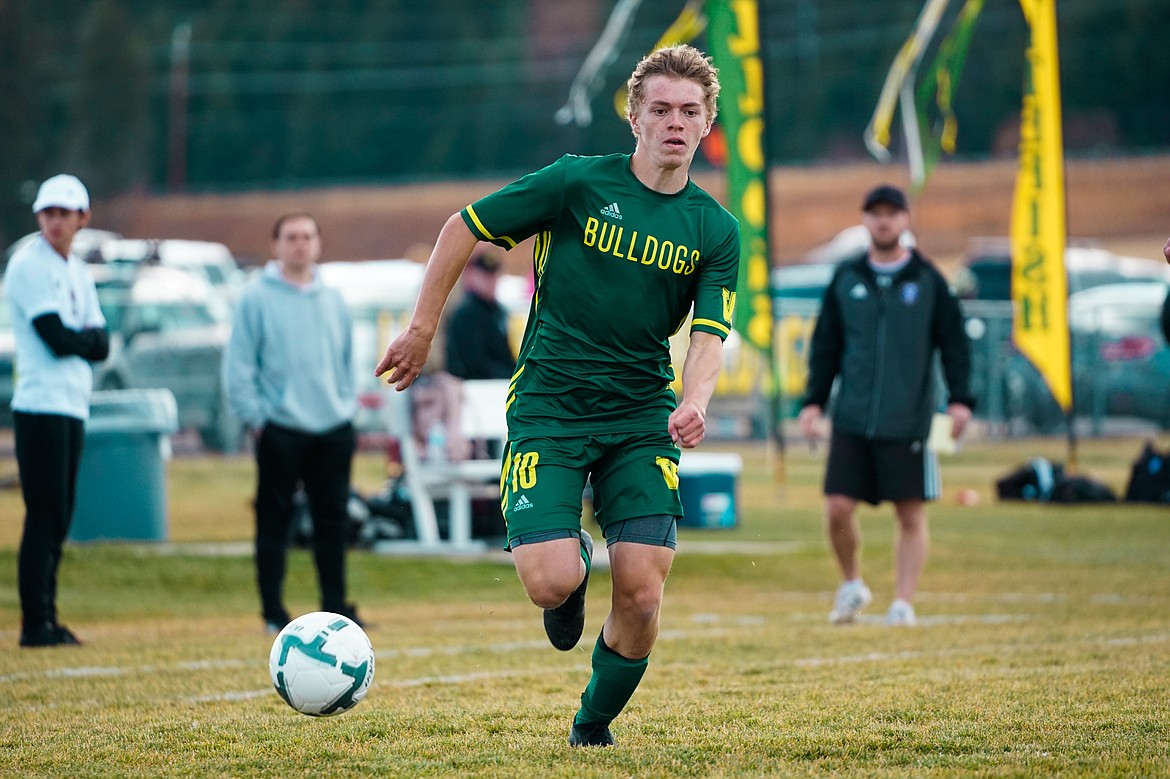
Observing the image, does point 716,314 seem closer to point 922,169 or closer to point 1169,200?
point 922,169

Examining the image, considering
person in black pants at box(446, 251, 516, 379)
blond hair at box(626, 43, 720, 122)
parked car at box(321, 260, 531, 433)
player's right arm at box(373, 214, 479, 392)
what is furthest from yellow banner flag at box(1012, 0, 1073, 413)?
player's right arm at box(373, 214, 479, 392)

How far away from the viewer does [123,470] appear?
12469 millimetres

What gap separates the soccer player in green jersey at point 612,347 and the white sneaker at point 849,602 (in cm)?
392

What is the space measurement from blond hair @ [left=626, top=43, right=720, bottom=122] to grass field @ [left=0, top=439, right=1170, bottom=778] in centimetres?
205

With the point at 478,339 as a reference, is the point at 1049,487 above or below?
below

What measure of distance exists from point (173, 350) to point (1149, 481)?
1166cm

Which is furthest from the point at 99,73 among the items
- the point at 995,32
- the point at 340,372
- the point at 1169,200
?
the point at 340,372

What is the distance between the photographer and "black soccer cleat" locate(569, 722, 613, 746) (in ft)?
17.1

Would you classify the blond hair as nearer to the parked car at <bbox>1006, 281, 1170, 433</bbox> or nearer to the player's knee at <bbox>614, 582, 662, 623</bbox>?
the player's knee at <bbox>614, 582, 662, 623</bbox>

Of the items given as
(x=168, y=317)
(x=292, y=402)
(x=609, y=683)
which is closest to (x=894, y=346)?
(x=292, y=402)

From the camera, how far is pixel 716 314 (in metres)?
5.25

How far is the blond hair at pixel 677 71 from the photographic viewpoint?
520cm

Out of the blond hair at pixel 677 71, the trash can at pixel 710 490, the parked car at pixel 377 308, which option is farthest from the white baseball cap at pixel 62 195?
the parked car at pixel 377 308

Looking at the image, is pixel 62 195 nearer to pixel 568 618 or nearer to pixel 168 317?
pixel 568 618
